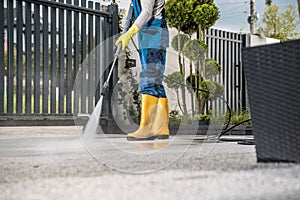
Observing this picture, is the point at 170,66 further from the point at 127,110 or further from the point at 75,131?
the point at 75,131

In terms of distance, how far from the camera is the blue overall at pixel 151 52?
11.5ft

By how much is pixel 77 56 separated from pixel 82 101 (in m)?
0.46

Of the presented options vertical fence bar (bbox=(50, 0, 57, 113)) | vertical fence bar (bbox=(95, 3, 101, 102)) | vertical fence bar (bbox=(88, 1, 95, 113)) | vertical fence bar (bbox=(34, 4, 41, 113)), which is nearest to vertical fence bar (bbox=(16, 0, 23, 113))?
vertical fence bar (bbox=(34, 4, 41, 113))

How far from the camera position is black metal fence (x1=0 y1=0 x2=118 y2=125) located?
14.6ft

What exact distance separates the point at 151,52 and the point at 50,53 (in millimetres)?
1648

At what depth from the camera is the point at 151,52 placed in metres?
3.49

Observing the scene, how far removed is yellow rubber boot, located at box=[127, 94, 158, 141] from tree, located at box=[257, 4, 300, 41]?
23.0 feet

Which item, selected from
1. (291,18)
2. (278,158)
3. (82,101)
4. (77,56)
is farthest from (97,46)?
A: (291,18)

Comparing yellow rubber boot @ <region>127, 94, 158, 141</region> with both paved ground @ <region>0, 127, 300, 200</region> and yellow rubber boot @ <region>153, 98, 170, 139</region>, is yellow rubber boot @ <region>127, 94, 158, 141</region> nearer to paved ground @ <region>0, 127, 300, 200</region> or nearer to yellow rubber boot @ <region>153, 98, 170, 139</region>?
yellow rubber boot @ <region>153, 98, 170, 139</region>

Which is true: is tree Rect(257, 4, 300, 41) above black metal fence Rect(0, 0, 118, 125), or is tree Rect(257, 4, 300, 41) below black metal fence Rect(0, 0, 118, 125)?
above

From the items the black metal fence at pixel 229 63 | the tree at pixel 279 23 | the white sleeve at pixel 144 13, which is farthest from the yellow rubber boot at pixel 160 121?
the tree at pixel 279 23

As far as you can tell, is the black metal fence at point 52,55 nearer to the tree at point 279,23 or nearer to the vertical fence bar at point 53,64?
the vertical fence bar at point 53,64

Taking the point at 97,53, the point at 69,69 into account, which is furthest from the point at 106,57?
the point at 69,69

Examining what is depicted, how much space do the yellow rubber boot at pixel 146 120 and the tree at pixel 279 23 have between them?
276 inches
